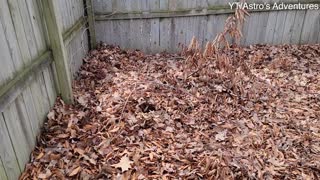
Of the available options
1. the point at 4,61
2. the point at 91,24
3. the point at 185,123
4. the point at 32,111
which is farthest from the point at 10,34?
the point at 91,24

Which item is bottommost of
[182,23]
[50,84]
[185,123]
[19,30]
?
[185,123]

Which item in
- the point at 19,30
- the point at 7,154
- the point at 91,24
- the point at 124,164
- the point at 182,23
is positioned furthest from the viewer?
the point at 182,23

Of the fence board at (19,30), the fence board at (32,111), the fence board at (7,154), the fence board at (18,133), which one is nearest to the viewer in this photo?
the fence board at (7,154)

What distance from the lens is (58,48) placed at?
3.15 meters

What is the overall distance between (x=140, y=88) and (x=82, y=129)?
111 centimetres

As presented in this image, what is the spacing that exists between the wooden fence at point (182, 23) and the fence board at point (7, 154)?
3.27 meters

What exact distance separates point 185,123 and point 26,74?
1.79 metres

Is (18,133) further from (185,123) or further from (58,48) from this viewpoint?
(185,123)

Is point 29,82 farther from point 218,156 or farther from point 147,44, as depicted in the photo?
point 147,44

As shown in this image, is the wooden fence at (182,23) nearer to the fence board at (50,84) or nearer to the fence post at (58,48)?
the fence post at (58,48)

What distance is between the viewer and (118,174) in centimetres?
262

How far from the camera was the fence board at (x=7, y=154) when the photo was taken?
7.16ft

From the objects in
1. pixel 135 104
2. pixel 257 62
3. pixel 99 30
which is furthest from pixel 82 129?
pixel 257 62

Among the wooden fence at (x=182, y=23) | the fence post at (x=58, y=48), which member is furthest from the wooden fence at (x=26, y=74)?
the wooden fence at (x=182, y=23)
